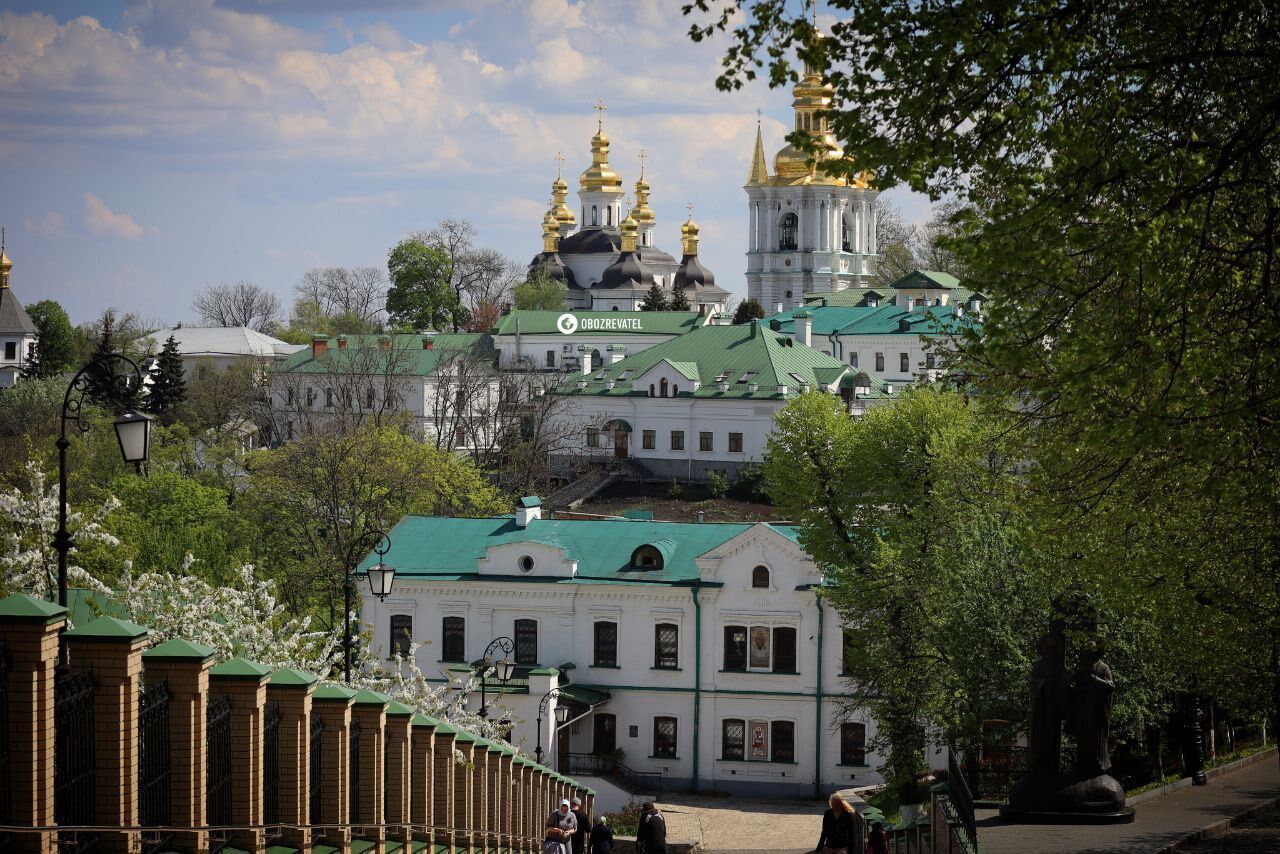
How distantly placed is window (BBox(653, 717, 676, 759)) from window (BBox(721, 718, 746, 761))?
1.18 m

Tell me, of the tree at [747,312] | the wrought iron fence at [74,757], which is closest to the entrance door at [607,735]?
Result: the wrought iron fence at [74,757]

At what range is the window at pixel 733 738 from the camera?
1644 inches

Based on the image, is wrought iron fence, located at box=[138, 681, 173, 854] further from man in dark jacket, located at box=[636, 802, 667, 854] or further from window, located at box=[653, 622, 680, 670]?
window, located at box=[653, 622, 680, 670]

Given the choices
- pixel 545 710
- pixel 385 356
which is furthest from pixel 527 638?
pixel 385 356

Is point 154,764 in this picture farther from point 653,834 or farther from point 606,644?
point 606,644

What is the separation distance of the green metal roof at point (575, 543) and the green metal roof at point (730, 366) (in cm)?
3362

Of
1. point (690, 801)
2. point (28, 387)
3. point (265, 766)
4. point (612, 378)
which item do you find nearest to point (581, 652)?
point (690, 801)

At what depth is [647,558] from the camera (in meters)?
42.7

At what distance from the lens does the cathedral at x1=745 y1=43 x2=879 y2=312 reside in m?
138

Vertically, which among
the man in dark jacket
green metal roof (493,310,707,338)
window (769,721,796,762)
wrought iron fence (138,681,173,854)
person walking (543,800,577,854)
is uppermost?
green metal roof (493,310,707,338)

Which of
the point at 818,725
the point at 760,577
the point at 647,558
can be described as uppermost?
the point at 647,558

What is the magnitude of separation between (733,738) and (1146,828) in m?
22.2

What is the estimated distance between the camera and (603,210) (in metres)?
160

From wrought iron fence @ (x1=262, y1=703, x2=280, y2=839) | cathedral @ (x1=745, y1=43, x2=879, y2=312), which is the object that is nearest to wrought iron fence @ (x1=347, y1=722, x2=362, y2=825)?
wrought iron fence @ (x1=262, y1=703, x2=280, y2=839)
